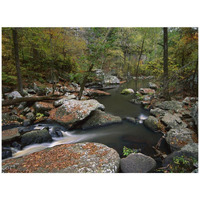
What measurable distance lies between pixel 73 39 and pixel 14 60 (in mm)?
3333

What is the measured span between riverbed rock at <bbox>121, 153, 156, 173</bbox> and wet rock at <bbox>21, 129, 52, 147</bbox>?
2448 mm

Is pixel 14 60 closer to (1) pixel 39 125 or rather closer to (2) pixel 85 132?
(1) pixel 39 125

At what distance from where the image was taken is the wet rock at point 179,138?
297 centimetres

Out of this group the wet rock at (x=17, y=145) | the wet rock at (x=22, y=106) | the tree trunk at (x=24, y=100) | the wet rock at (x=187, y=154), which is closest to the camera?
the wet rock at (x=187, y=154)

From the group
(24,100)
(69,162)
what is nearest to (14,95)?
(24,100)

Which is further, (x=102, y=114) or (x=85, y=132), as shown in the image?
(x=102, y=114)

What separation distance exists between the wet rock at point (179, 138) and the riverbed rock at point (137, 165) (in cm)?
99

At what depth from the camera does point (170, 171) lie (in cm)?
226

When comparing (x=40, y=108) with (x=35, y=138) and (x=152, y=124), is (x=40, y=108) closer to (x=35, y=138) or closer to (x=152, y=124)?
(x=35, y=138)

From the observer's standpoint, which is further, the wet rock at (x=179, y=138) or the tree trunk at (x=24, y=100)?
the tree trunk at (x=24, y=100)

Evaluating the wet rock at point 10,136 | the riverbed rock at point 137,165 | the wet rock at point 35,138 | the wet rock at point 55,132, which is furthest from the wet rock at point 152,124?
the wet rock at point 10,136

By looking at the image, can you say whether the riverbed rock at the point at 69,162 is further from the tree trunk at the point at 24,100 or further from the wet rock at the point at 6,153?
the tree trunk at the point at 24,100

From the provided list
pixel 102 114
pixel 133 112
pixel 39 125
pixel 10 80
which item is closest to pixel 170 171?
pixel 102 114

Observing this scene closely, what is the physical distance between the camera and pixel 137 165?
7.89 feet
